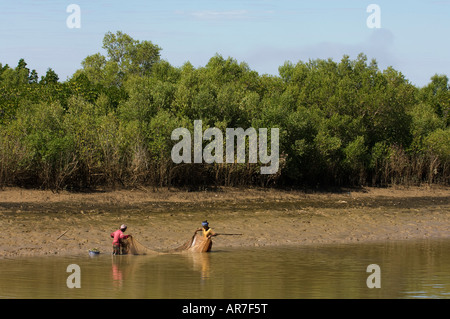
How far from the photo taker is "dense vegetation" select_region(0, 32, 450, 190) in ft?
94.3

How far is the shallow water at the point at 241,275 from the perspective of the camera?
14234mm

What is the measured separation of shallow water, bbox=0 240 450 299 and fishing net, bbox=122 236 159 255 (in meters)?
0.34

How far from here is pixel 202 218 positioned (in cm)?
2480

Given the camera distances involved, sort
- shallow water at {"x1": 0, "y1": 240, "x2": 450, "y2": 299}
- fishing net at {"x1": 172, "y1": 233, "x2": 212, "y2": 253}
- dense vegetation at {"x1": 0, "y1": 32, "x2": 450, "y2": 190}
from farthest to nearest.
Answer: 1. dense vegetation at {"x1": 0, "y1": 32, "x2": 450, "y2": 190}
2. fishing net at {"x1": 172, "y1": 233, "x2": 212, "y2": 253}
3. shallow water at {"x1": 0, "y1": 240, "x2": 450, "y2": 299}
